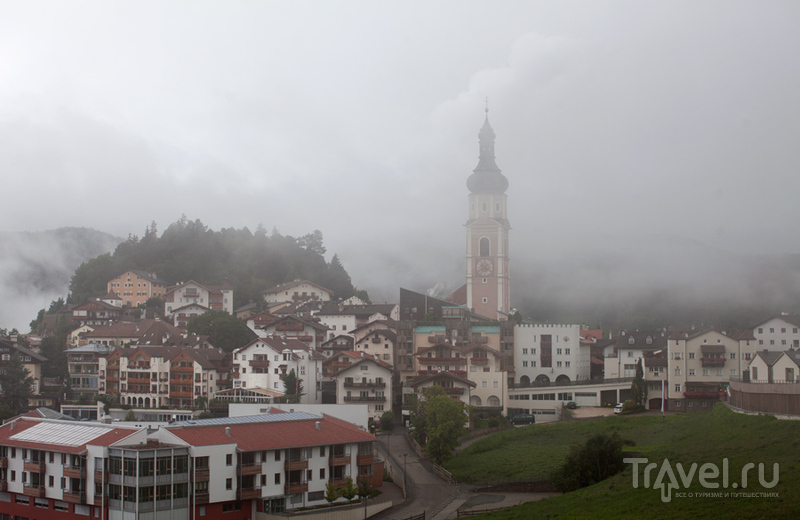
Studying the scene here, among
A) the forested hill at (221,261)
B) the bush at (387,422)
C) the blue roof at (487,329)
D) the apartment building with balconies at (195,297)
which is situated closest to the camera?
the bush at (387,422)

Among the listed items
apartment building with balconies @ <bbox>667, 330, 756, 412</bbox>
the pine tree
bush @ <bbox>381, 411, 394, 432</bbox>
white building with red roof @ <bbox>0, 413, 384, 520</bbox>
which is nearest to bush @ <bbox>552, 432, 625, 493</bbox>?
white building with red roof @ <bbox>0, 413, 384, 520</bbox>

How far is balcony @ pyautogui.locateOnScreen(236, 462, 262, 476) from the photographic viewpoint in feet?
125


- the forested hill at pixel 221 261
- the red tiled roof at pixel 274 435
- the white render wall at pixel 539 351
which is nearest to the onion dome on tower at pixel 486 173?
the forested hill at pixel 221 261

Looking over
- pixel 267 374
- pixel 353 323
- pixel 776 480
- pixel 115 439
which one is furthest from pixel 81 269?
pixel 776 480

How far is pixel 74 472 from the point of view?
38.0m

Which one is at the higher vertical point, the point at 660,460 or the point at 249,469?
the point at 660,460

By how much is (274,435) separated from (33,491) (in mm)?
11247

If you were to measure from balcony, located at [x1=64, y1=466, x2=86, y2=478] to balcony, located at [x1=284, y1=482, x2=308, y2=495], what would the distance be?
8770 millimetres

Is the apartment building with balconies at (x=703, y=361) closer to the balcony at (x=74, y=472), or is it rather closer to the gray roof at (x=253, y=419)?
the gray roof at (x=253, y=419)

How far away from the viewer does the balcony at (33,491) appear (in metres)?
39.8

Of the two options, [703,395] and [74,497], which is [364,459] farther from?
[703,395]

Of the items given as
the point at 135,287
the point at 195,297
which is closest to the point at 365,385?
the point at 195,297

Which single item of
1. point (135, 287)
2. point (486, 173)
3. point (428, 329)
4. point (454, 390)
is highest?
point (486, 173)

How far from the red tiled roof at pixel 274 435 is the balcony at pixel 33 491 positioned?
7001mm
